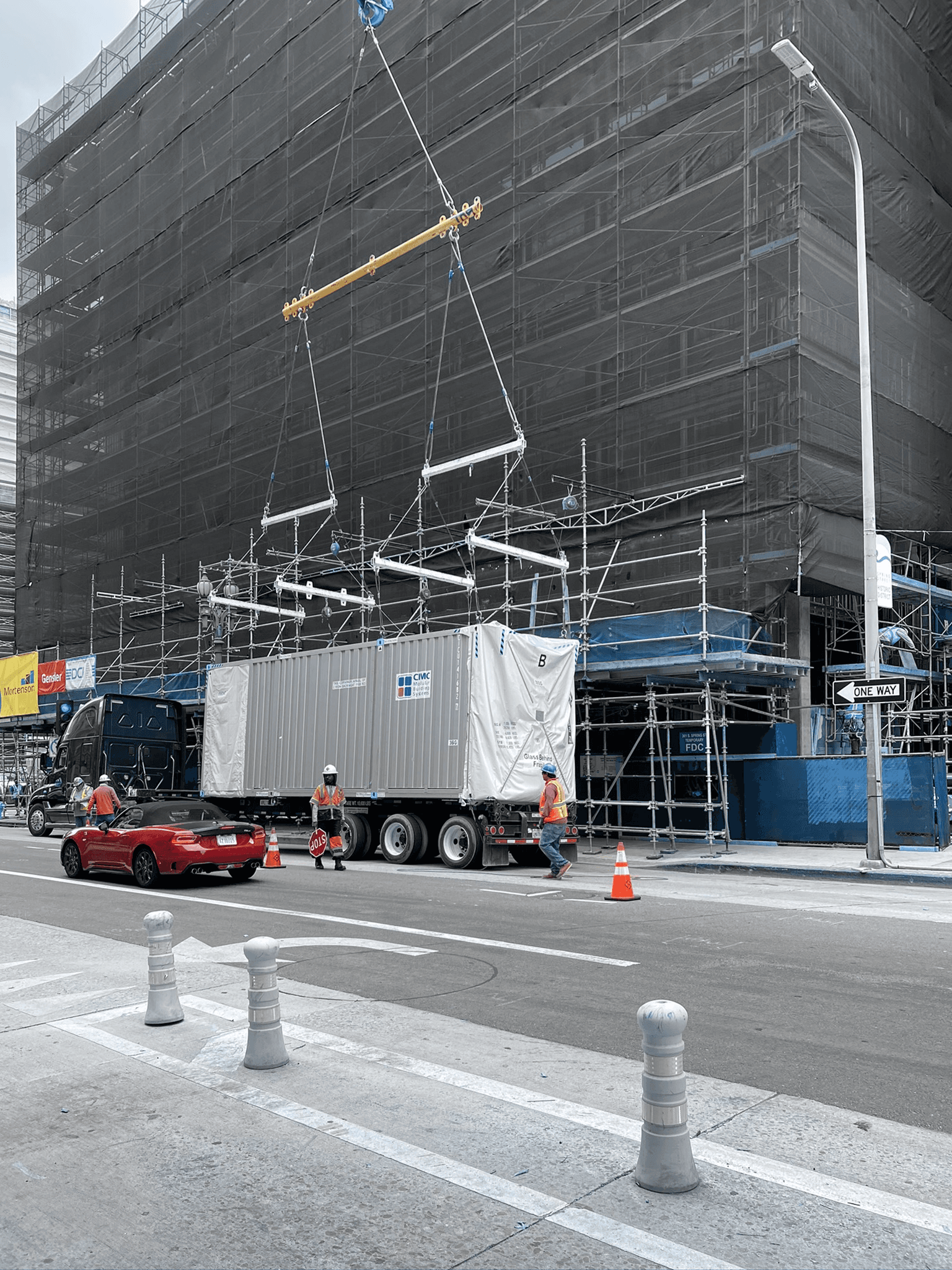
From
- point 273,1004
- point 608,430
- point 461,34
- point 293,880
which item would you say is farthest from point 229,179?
point 273,1004

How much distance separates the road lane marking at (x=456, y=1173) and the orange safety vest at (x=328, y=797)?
1259 cm

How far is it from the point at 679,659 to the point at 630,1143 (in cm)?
1513

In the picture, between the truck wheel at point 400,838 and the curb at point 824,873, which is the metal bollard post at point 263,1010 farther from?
the truck wheel at point 400,838

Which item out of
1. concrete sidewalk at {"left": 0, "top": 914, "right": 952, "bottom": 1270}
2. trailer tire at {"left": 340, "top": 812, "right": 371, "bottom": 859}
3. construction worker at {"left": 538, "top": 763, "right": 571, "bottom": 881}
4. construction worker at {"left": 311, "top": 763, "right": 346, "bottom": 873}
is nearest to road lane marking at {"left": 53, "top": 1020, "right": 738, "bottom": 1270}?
concrete sidewalk at {"left": 0, "top": 914, "right": 952, "bottom": 1270}

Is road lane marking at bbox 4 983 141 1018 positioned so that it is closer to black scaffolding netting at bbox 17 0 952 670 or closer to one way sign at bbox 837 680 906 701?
one way sign at bbox 837 680 906 701

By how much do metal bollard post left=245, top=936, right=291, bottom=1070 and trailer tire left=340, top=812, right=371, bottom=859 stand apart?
14201 millimetres

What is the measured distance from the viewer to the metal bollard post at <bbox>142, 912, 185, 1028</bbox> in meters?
6.77

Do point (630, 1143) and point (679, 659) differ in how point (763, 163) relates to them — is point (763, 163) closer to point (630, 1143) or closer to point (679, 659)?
point (679, 659)

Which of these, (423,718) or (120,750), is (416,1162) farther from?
(120,750)

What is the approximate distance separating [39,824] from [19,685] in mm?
12249

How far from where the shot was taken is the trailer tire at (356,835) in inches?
787

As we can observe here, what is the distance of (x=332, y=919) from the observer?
11.6m

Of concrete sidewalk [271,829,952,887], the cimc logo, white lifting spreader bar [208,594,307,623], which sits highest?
white lifting spreader bar [208,594,307,623]

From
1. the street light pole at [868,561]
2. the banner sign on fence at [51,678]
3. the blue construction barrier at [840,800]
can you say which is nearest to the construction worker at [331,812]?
the blue construction barrier at [840,800]
